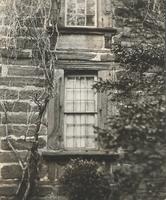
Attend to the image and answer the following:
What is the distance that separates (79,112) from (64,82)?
0.67 metres

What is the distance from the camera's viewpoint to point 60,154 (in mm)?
10336

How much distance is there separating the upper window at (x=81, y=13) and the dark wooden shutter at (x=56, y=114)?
3.94 feet

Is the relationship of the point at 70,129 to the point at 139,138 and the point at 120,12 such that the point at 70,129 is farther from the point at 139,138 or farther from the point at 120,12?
the point at 139,138

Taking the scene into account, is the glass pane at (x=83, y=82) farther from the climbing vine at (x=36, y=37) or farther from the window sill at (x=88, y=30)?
the window sill at (x=88, y=30)

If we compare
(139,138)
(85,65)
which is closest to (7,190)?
(85,65)

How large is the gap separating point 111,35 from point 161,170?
5109 millimetres

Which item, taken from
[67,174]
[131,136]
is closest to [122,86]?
[131,136]

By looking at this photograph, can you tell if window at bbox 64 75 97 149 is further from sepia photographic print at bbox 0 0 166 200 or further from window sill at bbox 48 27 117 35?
window sill at bbox 48 27 117 35

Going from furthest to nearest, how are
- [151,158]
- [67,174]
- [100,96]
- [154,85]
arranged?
[100,96], [67,174], [154,85], [151,158]

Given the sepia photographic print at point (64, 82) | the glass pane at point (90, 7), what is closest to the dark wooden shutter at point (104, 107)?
the sepia photographic print at point (64, 82)

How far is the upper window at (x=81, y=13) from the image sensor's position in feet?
37.9

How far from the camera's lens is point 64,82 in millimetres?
11086

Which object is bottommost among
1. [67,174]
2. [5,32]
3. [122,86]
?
[67,174]

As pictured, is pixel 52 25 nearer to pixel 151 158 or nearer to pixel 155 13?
pixel 155 13
